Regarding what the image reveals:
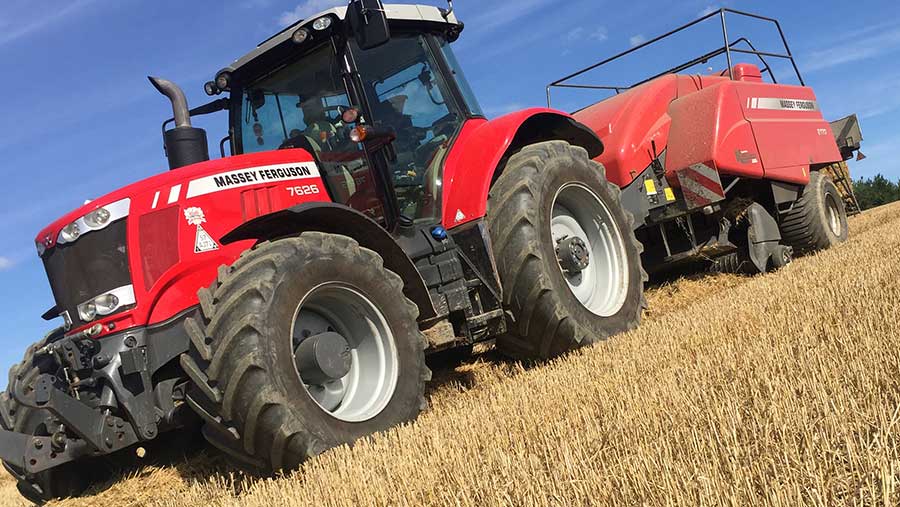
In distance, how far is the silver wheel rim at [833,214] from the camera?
8.30m

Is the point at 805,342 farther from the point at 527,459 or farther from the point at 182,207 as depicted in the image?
the point at 182,207

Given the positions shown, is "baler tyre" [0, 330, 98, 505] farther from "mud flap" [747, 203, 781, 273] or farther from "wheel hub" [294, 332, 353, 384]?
"mud flap" [747, 203, 781, 273]

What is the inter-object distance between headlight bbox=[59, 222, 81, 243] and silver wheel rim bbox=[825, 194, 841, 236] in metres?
7.24

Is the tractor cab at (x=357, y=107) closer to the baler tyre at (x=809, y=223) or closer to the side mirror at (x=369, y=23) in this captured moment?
the side mirror at (x=369, y=23)

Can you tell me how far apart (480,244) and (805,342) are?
6.08ft

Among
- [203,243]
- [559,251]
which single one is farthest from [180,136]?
[559,251]

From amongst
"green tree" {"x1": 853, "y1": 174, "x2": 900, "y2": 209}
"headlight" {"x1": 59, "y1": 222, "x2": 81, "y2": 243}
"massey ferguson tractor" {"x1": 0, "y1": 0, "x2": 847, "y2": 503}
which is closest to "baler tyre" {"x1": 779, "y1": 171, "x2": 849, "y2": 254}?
"massey ferguson tractor" {"x1": 0, "y1": 0, "x2": 847, "y2": 503}

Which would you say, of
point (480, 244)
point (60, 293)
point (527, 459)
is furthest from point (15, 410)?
point (527, 459)

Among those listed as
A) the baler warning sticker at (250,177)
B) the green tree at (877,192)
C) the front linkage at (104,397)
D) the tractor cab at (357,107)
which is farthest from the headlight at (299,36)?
the green tree at (877,192)

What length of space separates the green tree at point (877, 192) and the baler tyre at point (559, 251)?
3104cm

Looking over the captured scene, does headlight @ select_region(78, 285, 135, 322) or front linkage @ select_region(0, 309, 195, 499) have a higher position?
headlight @ select_region(78, 285, 135, 322)

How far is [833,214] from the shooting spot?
846cm

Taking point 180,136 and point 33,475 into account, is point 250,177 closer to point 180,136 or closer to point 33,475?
point 180,136

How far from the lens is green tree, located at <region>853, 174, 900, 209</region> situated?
1292 inches
